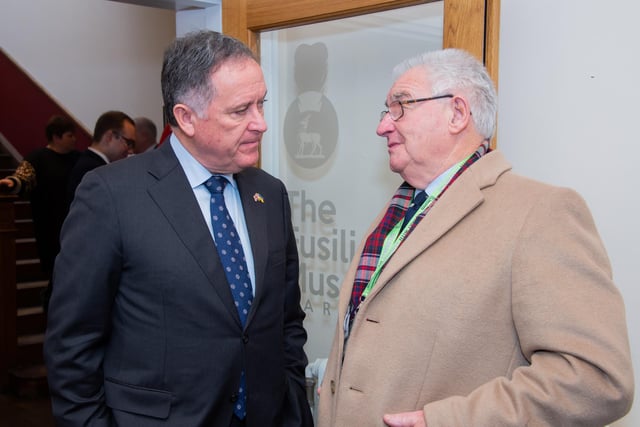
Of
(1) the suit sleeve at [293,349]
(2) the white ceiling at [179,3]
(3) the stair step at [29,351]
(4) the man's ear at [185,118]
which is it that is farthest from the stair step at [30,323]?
(4) the man's ear at [185,118]

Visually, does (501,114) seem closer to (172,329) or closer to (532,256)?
(532,256)

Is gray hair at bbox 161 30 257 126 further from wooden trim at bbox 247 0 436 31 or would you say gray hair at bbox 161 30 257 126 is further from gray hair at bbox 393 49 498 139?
wooden trim at bbox 247 0 436 31

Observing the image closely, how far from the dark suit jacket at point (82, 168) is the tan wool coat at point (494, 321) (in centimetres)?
304

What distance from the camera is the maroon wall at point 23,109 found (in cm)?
713

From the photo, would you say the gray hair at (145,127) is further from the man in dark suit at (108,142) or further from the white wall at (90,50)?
the white wall at (90,50)

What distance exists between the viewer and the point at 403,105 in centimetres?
156

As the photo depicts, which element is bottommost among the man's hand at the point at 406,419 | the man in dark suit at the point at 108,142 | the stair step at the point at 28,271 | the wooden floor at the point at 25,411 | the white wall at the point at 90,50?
the wooden floor at the point at 25,411

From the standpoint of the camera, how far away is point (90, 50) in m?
7.39

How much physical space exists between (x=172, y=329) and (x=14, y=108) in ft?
22.3

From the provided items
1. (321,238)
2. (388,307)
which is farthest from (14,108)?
(388,307)

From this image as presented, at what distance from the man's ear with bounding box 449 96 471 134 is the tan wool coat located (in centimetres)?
10

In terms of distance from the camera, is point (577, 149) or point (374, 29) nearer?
point (577, 149)

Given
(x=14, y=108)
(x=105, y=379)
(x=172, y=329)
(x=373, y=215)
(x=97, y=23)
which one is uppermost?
(x=97, y=23)

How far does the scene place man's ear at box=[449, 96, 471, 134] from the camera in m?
1.49
